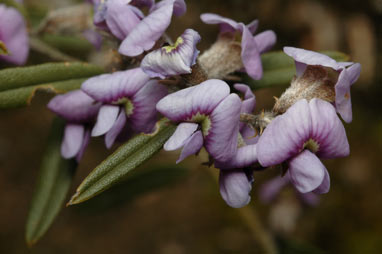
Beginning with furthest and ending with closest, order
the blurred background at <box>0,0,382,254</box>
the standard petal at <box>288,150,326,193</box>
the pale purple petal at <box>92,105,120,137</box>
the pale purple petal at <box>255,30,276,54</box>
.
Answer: the blurred background at <box>0,0,382,254</box> → the pale purple petal at <box>255,30,276,54</box> → the pale purple petal at <box>92,105,120,137</box> → the standard petal at <box>288,150,326,193</box>

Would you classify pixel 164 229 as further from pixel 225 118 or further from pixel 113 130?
pixel 225 118

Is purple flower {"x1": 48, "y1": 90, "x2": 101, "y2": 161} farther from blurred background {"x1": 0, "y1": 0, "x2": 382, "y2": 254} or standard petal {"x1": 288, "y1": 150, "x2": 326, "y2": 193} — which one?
blurred background {"x1": 0, "y1": 0, "x2": 382, "y2": 254}

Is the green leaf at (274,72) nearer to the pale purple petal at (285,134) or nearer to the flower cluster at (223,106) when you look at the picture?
the flower cluster at (223,106)

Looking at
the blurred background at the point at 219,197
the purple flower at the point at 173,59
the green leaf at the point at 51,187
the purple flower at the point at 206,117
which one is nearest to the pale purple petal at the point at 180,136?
the purple flower at the point at 206,117

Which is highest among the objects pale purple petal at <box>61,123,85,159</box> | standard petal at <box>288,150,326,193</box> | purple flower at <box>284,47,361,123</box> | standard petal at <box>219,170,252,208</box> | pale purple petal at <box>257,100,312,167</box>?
purple flower at <box>284,47,361,123</box>

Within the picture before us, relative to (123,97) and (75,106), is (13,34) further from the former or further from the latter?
(123,97)

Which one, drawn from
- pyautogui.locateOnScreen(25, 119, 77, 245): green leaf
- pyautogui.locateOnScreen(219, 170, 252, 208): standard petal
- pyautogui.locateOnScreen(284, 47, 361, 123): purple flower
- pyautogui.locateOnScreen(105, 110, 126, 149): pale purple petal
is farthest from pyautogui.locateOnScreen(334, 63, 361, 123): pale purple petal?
pyautogui.locateOnScreen(25, 119, 77, 245): green leaf
